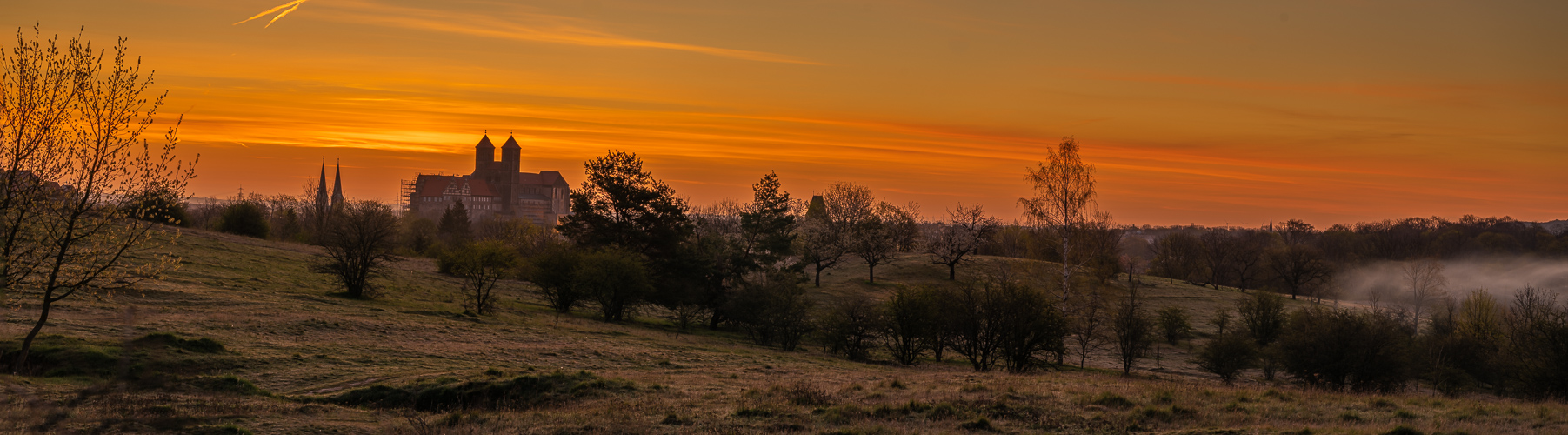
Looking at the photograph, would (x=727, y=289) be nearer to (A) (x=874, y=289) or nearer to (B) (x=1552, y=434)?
(A) (x=874, y=289)

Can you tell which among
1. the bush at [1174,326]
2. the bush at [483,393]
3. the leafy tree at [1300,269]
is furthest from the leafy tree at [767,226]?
the leafy tree at [1300,269]

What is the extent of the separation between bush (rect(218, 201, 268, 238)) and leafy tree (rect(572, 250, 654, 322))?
4750 centimetres

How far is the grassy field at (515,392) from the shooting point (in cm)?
1555

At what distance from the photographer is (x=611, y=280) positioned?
4844cm

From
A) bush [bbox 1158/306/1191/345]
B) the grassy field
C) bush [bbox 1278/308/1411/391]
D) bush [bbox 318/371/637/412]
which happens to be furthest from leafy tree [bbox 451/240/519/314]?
bush [bbox 1158/306/1191/345]

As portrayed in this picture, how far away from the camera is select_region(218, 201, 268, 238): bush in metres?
78.6

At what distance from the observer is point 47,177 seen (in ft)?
55.2

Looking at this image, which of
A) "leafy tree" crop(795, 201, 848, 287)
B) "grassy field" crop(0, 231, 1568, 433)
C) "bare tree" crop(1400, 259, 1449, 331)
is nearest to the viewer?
"grassy field" crop(0, 231, 1568, 433)

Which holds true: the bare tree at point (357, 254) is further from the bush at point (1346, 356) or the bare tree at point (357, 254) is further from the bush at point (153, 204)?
the bush at point (1346, 356)

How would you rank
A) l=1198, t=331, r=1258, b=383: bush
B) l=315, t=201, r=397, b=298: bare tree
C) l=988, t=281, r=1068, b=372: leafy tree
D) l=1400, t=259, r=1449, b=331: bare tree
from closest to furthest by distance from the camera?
l=988, t=281, r=1068, b=372: leafy tree
l=315, t=201, r=397, b=298: bare tree
l=1198, t=331, r=1258, b=383: bush
l=1400, t=259, r=1449, b=331: bare tree

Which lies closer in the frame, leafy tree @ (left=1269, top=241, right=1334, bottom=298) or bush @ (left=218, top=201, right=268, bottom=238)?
bush @ (left=218, top=201, right=268, bottom=238)

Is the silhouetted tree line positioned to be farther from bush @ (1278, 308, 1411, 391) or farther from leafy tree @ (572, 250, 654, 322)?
leafy tree @ (572, 250, 654, 322)

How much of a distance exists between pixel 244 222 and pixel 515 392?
239 ft

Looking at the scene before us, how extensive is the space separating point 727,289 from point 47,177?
38965 mm
